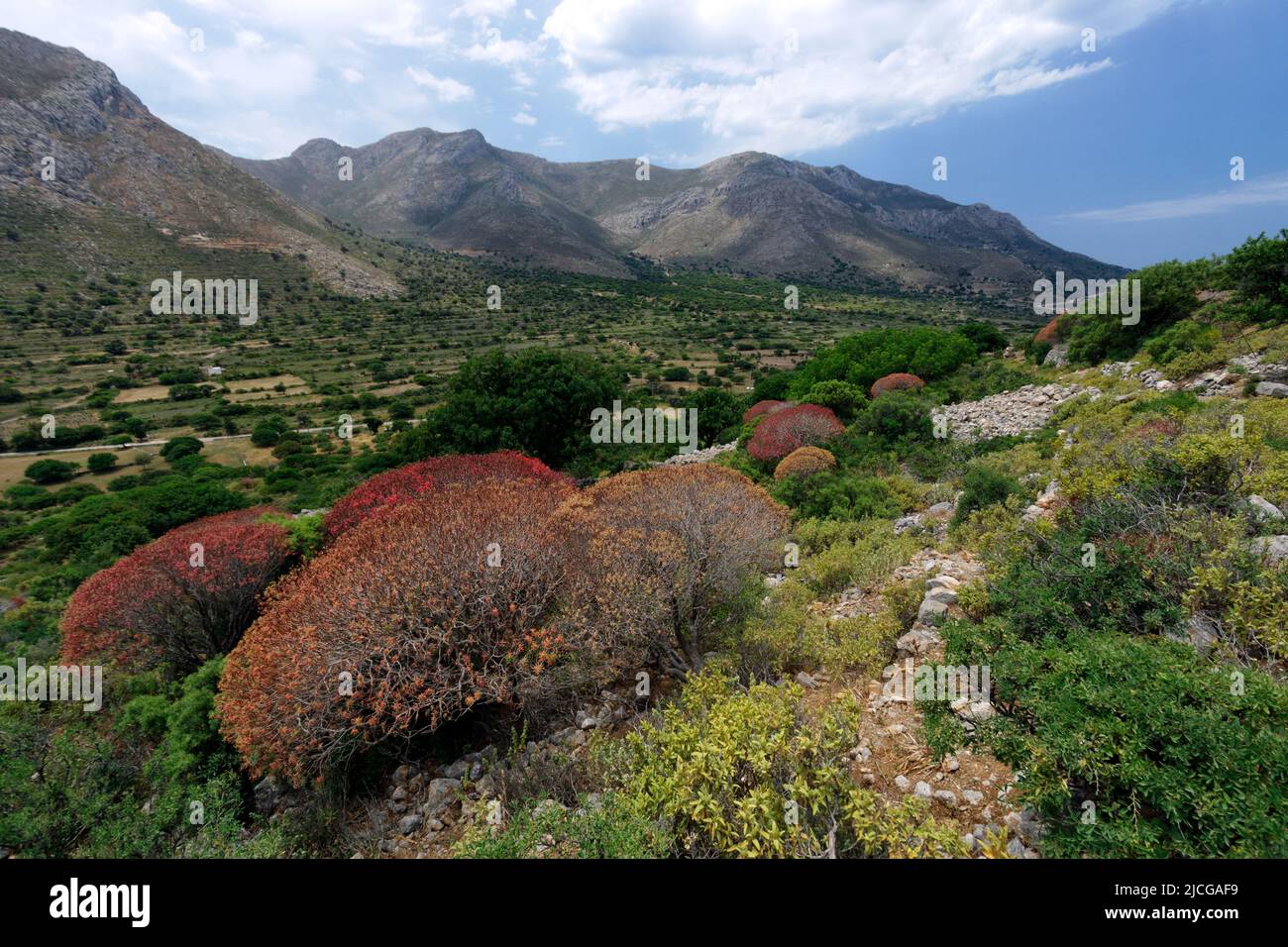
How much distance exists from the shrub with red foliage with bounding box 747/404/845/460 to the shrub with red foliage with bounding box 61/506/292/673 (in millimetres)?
12938

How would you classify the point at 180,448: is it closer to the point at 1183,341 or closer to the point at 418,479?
the point at 418,479

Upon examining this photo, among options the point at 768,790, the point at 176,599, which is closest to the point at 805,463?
the point at 768,790

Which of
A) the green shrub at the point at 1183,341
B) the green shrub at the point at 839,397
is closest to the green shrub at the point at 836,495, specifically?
the green shrub at the point at 839,397

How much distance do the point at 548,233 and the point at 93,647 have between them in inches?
5921

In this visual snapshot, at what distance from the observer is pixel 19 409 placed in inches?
1668

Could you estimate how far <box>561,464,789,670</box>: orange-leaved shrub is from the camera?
6188mm

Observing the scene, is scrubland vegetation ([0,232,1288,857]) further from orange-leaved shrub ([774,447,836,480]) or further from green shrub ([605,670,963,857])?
orange-leaved shrub ([774,447,836,480])

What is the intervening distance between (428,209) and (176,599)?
19581cm

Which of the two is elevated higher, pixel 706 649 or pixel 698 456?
pixel 698 456

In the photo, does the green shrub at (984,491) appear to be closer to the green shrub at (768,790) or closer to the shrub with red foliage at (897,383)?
the green shrub at (768,790)

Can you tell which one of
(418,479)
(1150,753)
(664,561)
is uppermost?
(418,479)

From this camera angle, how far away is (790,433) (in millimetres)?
16625
